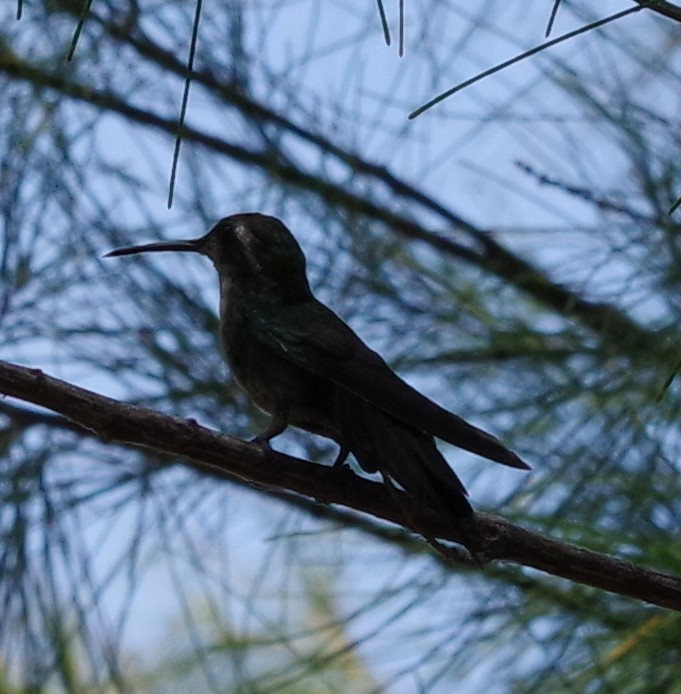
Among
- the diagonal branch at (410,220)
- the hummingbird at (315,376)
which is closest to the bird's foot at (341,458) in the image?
the hummingbird at (315,376)

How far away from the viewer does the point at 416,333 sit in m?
1.61

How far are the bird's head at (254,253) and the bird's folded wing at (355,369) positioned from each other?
4cm

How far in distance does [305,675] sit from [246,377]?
0.39 meters

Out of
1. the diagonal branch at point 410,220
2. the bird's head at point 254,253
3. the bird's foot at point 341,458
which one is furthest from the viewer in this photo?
the diagonal branch at point 410,220

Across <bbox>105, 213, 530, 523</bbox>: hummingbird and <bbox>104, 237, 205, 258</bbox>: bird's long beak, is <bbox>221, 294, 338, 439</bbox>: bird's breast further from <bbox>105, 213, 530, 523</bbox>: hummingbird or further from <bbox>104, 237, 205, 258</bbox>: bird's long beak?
<bbox>104, 237, 205, 258</bbox>: bird's long beak

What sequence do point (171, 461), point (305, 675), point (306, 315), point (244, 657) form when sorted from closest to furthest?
1. point (306, 315)
2. point (305, 675)
3. point (171, 461)
4. point (244, 657)

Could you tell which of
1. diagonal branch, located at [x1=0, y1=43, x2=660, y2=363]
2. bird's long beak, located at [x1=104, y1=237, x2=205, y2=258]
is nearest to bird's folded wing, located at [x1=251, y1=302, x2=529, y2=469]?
bird's long beak, located at [x1=104, y1=237, x2=205, y2=258]

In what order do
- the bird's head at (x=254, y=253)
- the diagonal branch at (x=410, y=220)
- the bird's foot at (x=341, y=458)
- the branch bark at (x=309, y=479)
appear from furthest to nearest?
the diagonal branch at (x=410, y=220), the bird's head at (x=254, y=253), the bird's foot at (x=341, y=458), the branch bark at (x=309, y=479)

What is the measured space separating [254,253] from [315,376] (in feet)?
0.40

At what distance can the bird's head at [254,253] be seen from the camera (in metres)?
0.99

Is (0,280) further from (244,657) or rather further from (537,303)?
(537,303)

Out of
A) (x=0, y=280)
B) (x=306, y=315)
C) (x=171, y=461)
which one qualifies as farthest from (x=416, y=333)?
(x=306, y=315)

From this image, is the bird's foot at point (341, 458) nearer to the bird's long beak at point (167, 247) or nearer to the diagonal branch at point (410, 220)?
the bird's long beak at point (167, 247)

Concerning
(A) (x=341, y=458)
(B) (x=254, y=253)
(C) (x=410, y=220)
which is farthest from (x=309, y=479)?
(C) (x=410, y=220)
